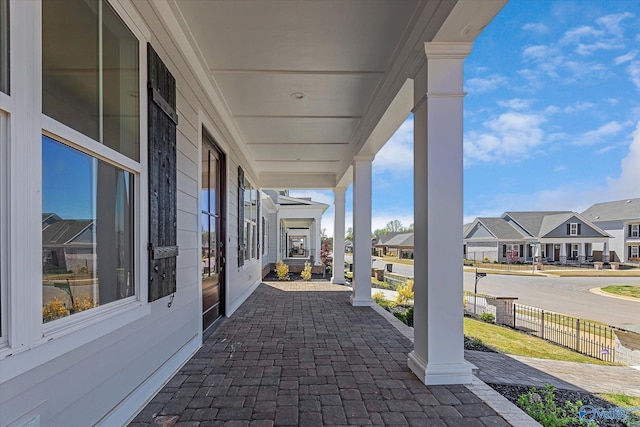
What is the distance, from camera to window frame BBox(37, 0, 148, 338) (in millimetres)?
1635

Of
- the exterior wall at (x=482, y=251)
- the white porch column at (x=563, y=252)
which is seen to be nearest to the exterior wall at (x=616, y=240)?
the white porch column at (x=563, y=252)

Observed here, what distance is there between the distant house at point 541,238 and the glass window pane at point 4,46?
33456 millimetres

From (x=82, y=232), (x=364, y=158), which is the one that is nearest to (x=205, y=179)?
(x=82, y=232)

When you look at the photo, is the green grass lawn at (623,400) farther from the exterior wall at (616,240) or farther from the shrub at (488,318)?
the exterior wall at (616,240)

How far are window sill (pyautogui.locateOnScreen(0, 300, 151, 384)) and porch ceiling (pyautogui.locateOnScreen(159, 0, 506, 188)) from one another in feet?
7.65

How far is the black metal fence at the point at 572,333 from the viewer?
19.5ft

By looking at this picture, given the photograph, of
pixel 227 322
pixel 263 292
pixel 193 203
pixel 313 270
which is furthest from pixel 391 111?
pixel 313 270

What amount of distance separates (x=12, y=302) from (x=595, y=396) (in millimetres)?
3892

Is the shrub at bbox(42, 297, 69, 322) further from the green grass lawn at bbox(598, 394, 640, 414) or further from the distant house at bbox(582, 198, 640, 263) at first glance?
the distant house at bbox(582, 198, 640, 263)

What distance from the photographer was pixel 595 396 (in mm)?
2820

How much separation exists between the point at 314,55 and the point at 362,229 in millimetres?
3530

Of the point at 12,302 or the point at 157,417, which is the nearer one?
the point at 12,302

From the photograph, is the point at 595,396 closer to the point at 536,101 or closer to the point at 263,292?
the point at 263,292

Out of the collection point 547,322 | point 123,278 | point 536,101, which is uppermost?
point 536,101
